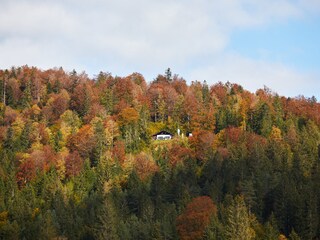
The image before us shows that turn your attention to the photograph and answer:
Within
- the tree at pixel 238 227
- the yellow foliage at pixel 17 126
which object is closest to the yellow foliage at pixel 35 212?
the yellow foliage at pixel 17 126

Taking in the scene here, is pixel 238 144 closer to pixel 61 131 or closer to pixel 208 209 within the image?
pixel 208 209

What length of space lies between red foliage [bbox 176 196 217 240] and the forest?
0.15 metres

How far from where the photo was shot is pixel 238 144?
98750 mm

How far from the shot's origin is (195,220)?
66.8m

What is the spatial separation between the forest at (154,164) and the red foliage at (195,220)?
0.15 m

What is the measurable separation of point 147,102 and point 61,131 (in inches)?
1209

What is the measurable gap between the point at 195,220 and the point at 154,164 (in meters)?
31.1

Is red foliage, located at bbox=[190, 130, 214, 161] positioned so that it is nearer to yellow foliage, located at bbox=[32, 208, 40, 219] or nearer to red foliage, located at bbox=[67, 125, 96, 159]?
red foliage, located at bbox=[67, 125, 96, 159]

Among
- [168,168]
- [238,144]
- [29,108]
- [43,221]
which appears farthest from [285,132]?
[29,108]

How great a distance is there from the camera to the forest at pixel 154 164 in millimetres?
68625

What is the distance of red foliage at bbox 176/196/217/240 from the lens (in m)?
65.8

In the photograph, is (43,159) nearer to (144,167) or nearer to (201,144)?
(144,167)

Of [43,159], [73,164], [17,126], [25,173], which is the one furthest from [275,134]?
[17,126]

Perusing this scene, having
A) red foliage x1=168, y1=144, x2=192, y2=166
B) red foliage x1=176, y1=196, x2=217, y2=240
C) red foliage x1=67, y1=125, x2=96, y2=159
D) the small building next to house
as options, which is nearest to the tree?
red foliage x1=176, y1=196, x2=217, y2=240
